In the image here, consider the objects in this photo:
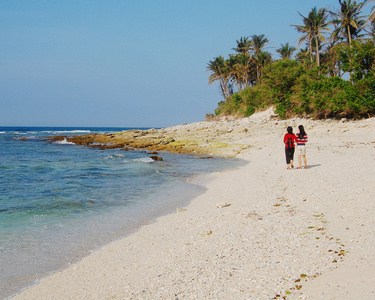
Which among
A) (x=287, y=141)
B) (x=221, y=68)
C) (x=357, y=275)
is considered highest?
(x=221, y=68)

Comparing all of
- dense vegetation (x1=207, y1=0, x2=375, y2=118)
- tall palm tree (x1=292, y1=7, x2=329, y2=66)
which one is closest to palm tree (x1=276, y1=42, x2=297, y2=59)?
dense vegetation (x1=207, y1=0, x2=375, y2=118)

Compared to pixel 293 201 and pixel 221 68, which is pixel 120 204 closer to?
pixel 293 201

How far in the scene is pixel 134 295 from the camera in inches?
141

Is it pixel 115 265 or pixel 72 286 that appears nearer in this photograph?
pixel 72 286

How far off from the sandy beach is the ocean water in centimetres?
53

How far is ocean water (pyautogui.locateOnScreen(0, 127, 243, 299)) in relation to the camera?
5.19 metres

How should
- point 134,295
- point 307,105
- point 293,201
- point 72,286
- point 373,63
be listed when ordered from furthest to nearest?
point 307,105 → point 373,63 → point 293,201 → point 72,286 → point 134,295

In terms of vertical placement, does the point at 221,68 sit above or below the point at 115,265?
above

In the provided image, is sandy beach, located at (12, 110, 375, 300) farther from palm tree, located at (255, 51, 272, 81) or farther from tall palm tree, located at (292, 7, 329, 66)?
palm tree, located at (255, 51, 272, 81)

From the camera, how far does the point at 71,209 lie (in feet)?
27.6

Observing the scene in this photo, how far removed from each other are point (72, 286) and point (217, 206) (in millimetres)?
4112

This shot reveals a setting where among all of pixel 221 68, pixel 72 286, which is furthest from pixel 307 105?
pixel 221 68

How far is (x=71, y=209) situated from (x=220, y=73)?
190ft

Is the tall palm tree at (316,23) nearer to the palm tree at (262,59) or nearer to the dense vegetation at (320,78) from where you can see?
the dense vegetation at (320,78)
